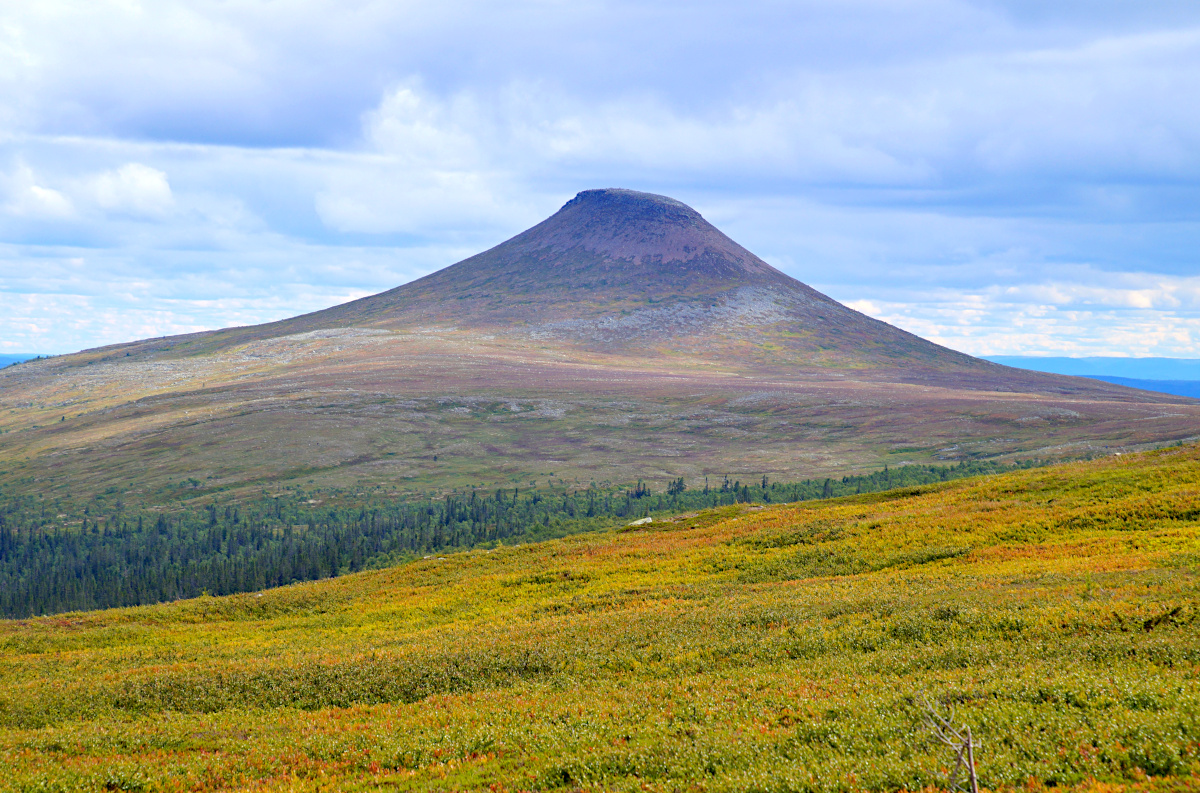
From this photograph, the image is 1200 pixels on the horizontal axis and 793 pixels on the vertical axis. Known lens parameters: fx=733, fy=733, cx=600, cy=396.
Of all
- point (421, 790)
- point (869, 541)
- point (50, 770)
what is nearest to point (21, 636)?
point (50, 770)

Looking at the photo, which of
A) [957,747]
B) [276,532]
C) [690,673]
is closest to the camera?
[957,747]

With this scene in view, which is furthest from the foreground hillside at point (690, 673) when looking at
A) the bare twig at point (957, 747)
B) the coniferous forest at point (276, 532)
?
the coniferous forest at point (276, 532)

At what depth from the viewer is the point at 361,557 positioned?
132 m

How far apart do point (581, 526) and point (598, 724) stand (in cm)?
12158

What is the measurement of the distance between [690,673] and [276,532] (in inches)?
6391

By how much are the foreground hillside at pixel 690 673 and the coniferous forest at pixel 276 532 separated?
7589 cm

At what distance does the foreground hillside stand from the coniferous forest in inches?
2988

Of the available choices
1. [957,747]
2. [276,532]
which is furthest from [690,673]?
[276,532]

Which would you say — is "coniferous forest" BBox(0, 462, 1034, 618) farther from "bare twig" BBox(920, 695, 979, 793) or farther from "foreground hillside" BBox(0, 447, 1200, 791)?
"bare twig" BBox(920, 695, 979, 793)

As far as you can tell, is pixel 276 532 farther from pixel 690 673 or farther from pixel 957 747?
pixel 957 747

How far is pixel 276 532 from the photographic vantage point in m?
170

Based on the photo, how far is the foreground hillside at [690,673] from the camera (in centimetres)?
1891

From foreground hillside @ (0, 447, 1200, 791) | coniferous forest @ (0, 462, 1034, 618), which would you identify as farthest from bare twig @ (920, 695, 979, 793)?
coniferous forest @ (0, 462, 1034, 618)

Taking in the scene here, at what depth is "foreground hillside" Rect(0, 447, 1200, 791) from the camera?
18.9m
